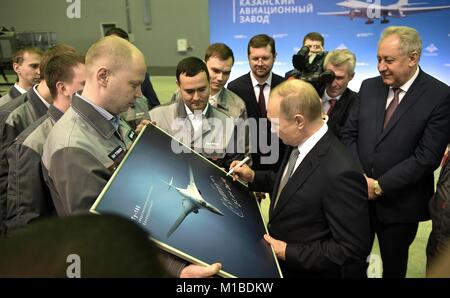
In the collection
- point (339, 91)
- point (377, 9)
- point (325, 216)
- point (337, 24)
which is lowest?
point (325, 216)

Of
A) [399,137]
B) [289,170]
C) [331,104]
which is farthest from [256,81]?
[289,170]

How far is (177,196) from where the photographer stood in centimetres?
122

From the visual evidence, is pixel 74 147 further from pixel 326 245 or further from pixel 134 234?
pixel 326 245

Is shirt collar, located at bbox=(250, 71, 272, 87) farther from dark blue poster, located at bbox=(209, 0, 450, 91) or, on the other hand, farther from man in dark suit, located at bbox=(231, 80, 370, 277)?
dark blue poster, located at bbox=(209, 0, 450, 91)

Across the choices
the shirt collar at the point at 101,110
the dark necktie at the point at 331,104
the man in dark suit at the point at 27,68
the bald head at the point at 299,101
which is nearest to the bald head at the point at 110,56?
the shirt collar at the point at 101,110

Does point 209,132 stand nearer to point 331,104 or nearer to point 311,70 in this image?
point 311,70

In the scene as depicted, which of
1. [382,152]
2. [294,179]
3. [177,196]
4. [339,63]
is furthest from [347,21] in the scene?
[177,196]

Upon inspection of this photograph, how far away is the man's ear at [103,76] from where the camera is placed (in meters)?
1.41

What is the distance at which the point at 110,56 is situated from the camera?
1426 mm

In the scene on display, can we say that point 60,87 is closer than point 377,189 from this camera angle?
Yes

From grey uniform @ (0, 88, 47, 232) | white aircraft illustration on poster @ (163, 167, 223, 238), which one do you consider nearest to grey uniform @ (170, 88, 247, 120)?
grey uniform @ (0, 88, 47, 232)

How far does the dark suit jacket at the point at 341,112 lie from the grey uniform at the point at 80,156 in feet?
4.83

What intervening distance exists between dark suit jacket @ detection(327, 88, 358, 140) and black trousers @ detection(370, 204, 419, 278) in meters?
0.58

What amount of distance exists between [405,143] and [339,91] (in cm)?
67
